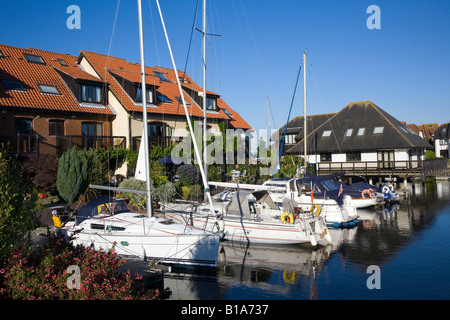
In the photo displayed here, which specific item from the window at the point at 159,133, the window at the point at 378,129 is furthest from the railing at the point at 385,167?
the window at the point at 159,133

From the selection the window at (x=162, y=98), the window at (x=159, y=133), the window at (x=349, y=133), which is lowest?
the window at (x=159, y=133)

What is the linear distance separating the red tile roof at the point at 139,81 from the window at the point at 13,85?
7.16 m

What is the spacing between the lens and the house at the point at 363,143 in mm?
43094

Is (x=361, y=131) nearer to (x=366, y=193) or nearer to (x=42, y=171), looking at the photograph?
(x=366, y=193)

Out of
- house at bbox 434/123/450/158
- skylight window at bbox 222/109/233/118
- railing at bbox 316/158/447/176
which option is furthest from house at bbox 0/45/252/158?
house at bbox 434/123/450/158

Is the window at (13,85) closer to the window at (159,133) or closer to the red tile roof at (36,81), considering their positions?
the red tile roof at (36,81)

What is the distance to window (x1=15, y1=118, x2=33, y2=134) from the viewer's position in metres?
26.5

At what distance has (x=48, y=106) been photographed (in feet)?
91.5

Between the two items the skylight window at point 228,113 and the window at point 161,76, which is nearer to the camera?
the window at point 161,76

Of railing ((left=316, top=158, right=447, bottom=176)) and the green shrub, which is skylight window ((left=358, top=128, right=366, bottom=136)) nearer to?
railing ((left=316, top=158, right=447, bottom=176))

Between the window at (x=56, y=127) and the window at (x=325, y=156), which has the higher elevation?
the window at (x=56, y=127)

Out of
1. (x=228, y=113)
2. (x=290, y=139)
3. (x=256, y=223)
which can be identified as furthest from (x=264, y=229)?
(x=290, y=139)

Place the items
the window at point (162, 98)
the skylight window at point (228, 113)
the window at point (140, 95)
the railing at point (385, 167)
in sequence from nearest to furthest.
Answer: the window at point (140, 95), the window at point (162, 98), the railing at point (385, 167), the skylight window at point (228, 113)

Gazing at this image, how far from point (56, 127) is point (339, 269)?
2337cm
